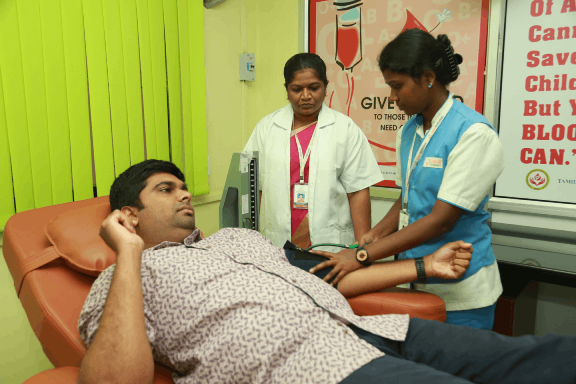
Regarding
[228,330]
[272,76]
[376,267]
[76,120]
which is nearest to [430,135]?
[376,267]

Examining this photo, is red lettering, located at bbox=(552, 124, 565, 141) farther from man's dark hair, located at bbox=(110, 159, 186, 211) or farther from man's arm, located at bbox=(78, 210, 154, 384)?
man's arm, located at bbox=(78, 210, 154, 384)

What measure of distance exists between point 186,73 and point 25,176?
1.10 metres

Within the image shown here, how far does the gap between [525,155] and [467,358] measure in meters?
1.52

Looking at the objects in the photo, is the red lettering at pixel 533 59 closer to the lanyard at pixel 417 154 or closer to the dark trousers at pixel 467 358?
the lanyard at pixel 417 154

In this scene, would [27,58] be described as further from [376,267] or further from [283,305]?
[376,267]

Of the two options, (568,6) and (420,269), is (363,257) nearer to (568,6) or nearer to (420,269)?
(420,269)

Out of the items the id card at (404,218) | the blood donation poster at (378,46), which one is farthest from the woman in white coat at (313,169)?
the blood donation poster at (378,46)

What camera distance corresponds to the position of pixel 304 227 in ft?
5.84

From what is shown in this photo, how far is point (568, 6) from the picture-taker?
1.84 meters

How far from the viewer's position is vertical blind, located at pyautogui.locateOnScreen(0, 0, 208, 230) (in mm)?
1676

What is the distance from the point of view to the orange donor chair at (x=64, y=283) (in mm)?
1040

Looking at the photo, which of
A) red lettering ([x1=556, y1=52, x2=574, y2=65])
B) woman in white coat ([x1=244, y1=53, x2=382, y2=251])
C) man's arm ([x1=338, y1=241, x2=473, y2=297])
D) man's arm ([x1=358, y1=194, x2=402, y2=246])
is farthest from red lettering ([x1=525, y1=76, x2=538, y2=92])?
man's arm ([x1=338, y1=241, x2=473, y2=297])

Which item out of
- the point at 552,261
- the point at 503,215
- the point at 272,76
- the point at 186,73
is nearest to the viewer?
the point at 552,261

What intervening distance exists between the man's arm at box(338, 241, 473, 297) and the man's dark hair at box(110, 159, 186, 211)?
764 millimetres
